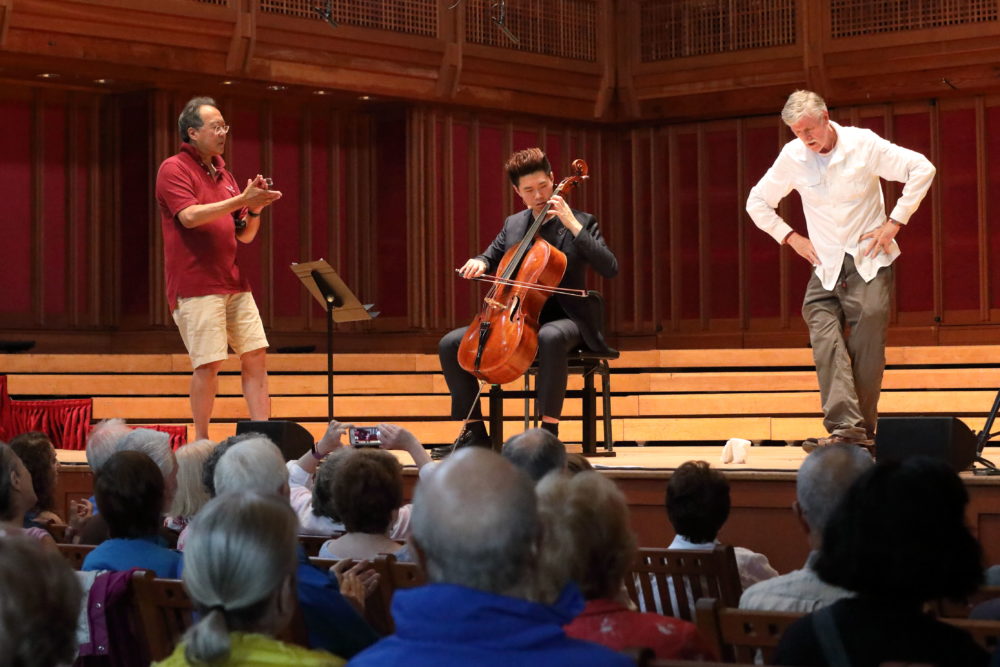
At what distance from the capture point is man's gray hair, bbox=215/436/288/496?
2.71 meters

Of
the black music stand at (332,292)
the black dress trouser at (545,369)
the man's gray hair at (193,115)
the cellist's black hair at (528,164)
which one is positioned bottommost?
the black dress trouser at (545,369)

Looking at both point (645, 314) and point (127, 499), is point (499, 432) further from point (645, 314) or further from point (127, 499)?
point (645, 314)

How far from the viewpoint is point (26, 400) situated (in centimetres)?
737

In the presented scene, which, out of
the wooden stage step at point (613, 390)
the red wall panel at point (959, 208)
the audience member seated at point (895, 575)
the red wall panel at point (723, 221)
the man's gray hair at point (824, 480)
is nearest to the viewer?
the audience member seated at point (895, 575)

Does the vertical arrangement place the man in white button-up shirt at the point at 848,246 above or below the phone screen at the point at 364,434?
above

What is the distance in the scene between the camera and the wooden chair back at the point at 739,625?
1.92 metres

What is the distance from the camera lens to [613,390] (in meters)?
8.14

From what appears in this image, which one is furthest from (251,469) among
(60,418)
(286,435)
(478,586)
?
(60,418)

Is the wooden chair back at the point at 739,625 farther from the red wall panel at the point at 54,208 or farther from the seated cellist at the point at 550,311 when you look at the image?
the red wall panel at the point at 54,208

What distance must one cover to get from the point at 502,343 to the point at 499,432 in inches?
23.4

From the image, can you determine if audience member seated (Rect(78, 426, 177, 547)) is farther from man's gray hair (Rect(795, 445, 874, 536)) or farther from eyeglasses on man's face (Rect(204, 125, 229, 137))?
eyeglasses on man's face (Rect(204, 125, 229, 137))

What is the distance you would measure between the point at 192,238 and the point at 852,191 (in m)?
2.71

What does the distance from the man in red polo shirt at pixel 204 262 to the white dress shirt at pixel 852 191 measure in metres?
2.19

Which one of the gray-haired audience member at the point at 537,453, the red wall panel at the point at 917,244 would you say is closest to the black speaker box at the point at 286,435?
the gray-haired audience member at the point at 537,453
